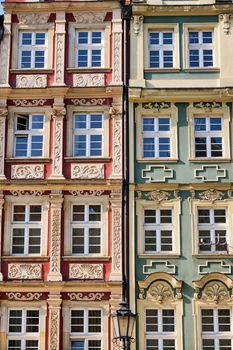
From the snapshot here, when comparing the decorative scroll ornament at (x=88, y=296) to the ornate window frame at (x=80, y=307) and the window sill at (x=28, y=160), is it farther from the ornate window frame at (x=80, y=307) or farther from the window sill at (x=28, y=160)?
the window sill at (x=28, y=160)

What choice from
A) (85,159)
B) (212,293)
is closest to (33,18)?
(85,159)

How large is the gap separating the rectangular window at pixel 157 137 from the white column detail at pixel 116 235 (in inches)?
73.2

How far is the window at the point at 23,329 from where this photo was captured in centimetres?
2356

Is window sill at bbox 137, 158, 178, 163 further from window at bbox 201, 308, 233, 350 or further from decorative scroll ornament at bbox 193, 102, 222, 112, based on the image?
window at bbox 201, 308, 233, 350

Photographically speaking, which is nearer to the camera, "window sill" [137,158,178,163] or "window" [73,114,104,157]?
"window sill" [137,158,178,163]

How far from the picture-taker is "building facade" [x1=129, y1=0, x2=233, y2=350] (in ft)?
77.8

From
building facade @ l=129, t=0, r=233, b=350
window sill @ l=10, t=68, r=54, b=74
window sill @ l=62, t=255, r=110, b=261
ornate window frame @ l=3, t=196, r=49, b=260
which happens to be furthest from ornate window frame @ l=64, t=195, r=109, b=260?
window sill @ l=10, t=68, r=54, b=74

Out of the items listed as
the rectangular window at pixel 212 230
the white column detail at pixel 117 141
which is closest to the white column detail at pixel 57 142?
the white column detail at pixel 117 141

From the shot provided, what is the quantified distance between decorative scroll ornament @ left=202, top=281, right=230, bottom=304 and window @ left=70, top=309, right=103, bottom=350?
11.3 feet

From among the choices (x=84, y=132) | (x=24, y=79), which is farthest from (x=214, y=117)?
(x=24, y=79)

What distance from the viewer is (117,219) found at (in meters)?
24.5

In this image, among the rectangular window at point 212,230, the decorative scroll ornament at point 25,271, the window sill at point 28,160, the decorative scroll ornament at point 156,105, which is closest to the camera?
the decorative scroll ornament at point 25,271

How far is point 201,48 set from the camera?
2633cm

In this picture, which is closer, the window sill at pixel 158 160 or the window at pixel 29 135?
the window sill at pixel 158 160
